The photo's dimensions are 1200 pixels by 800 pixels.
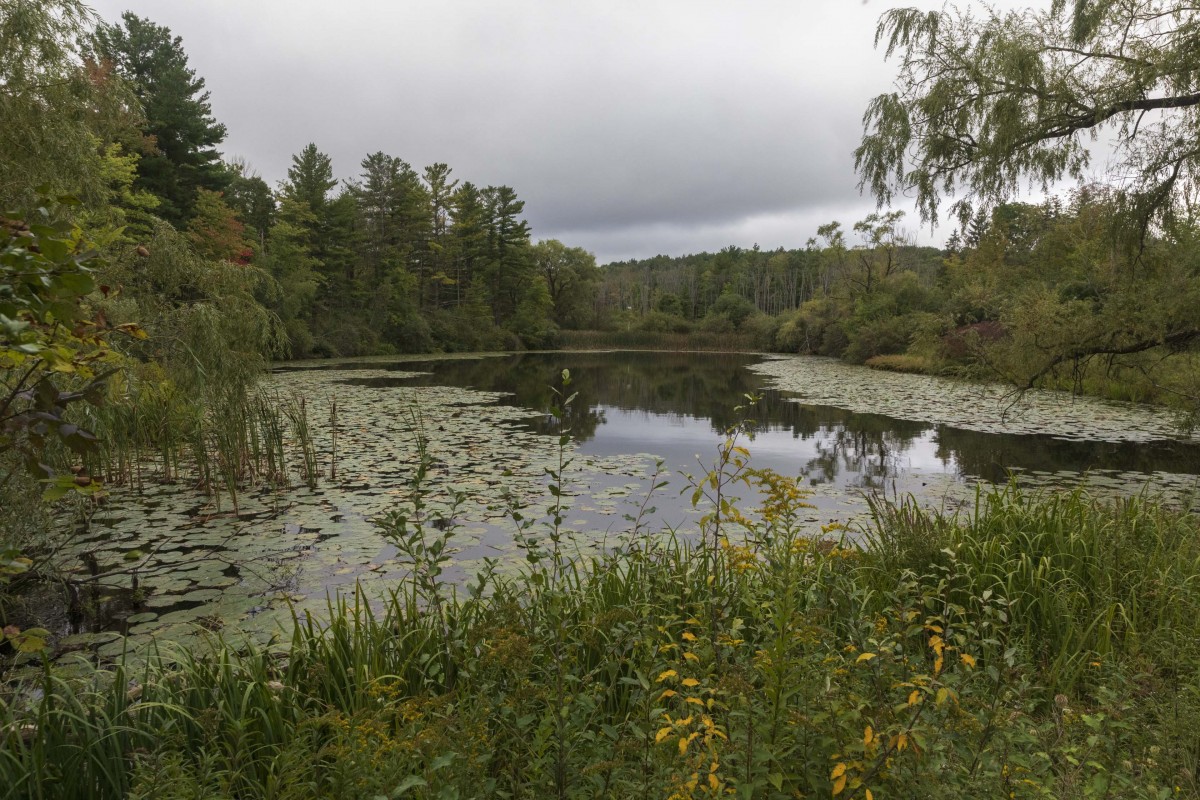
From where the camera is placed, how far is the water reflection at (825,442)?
8.73 metres

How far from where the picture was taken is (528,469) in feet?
26.5

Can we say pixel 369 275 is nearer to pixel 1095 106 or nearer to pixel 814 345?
pixel 814 345

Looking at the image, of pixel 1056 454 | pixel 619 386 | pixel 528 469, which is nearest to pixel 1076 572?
pixel 528 469

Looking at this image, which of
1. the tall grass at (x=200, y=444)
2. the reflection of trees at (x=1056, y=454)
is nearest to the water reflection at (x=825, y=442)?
the reflection of trees at (x=1056, y=454)

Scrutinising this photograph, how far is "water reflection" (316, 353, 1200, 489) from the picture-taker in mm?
8734

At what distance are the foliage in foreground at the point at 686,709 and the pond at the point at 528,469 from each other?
0.69 m

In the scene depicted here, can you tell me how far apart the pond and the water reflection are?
55 mm

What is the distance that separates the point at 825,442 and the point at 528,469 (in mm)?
5727

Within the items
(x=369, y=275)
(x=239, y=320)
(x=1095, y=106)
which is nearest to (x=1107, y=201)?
(x=1095, y=106)

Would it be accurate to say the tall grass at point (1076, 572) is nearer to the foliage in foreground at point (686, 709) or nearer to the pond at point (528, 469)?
the foliage in foreground at point (686, 709)

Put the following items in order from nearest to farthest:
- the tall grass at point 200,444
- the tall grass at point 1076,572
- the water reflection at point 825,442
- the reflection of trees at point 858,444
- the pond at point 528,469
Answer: the tall grass at point 1076,572 < the pond at point 528,469 < the tall grass at point 200,444 < the reflection of trees at point 858,444 < the water reflection at point 825,442

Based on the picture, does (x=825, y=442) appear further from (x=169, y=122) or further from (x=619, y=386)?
(x=169, y=122)

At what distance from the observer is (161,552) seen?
5035 mm

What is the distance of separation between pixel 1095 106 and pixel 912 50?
1811 millimetres
